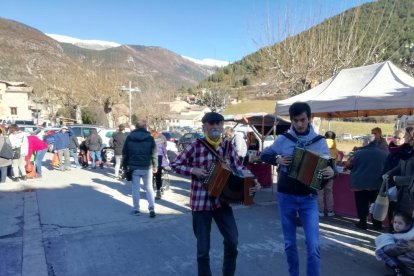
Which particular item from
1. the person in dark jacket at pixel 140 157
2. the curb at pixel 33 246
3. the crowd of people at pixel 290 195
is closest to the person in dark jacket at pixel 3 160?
the curb at pixel 33 246

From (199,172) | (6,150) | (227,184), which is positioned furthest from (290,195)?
(6,150)

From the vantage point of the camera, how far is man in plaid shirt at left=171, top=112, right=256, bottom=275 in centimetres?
360

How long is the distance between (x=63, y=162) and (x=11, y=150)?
3970mm

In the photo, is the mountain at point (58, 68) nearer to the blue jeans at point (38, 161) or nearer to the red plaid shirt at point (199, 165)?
the blue jeans at point (38, 161)

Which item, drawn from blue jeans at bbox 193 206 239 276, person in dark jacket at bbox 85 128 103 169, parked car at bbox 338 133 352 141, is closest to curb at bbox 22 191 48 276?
blue jeans at bbox 193 206 239 276

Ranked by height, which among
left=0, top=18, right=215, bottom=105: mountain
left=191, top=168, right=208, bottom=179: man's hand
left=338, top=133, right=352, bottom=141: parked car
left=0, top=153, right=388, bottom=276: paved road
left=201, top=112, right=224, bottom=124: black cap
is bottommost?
left=0, top=153, right=388, bottom=276: paved road

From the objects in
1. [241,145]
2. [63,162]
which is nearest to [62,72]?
[63,162]

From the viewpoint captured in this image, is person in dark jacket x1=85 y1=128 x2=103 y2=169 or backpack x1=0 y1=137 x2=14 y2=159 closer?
backpack x1=0 y1=137 x2=14 y2=159

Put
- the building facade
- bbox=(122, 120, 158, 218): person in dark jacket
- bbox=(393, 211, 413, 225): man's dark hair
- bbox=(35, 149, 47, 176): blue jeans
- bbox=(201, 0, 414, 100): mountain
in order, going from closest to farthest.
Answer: bbox=(393, 211, 413, 225): man's dark hair < bbox=(122, 120, 158, 218): person in dark jacket < bbox=(35, 149, 47, 176): blue jeans < bbox=(201, 0, 414, 100): mountain < the building facade

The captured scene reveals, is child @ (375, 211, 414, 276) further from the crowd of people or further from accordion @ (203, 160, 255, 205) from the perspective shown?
accordion @ (203, 160, 255, 205)

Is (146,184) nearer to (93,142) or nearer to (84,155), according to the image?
(93,142)

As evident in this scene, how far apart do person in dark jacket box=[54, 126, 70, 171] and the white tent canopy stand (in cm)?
893

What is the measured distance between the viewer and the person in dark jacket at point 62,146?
13.9 metres

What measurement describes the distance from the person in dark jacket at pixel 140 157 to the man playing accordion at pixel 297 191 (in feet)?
12.1
